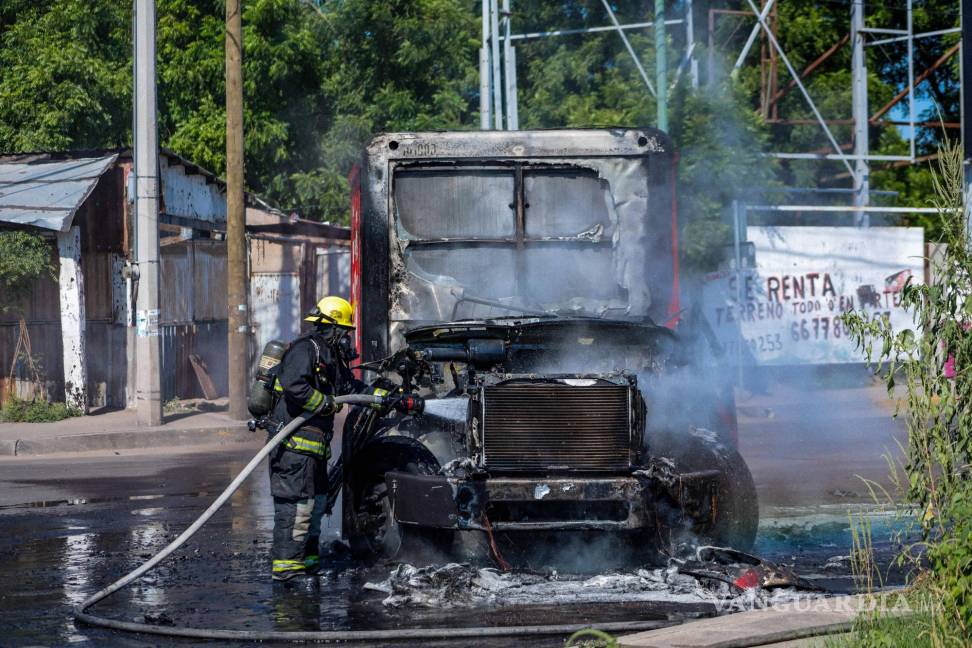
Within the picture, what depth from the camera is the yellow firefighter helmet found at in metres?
8.04

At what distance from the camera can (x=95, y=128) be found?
26.1m

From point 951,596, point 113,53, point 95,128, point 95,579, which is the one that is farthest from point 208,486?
point 113,53

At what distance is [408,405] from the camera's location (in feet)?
25.1

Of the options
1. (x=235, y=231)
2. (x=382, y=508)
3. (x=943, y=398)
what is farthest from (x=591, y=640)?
(x=235, y=231)

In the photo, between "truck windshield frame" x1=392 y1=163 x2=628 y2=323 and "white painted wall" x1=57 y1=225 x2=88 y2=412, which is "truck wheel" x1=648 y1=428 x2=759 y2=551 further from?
"white painted wall" x1=57 y1=225 x2=88 y2=412

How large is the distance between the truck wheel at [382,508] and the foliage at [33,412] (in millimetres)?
10083

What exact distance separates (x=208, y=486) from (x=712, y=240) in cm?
1165

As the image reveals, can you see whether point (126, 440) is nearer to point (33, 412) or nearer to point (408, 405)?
point (33, 412)

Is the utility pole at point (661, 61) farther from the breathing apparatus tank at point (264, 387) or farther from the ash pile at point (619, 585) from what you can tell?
the ash pile at point (619, 585)

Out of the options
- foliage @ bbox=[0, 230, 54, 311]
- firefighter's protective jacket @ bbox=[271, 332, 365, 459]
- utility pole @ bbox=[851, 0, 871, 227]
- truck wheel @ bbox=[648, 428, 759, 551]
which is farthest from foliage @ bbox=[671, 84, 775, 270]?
firefighter's protective jacket @ bbox=[271, 332, 365, 459]

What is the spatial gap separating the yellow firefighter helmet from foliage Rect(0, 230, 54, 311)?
Result: 1020 cm

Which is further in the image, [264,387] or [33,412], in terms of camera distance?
[33,412]

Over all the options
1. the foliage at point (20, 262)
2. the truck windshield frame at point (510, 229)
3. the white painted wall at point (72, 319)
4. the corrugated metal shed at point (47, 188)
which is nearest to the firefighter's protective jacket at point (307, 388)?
the truck windshield frame at point (510, 229)

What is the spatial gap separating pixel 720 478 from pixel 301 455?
2443 mm
